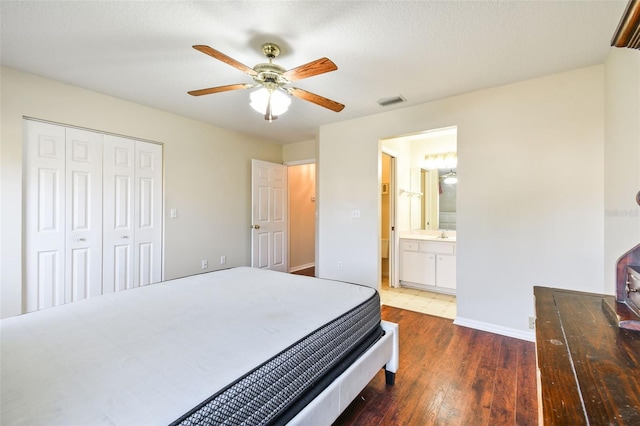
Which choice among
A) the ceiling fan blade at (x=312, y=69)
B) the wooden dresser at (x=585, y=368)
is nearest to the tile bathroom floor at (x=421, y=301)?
the wooden dresser at (x=585, y=368)

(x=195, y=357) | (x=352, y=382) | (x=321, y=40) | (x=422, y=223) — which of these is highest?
(x=321, y=40)

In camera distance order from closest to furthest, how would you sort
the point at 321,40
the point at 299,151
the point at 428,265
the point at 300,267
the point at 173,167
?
1. the point at 321,40
2. the point at 173,167
3. the point at 428,265
4. the point at 299,151
5. the point at 300,267

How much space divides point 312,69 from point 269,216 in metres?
3.29

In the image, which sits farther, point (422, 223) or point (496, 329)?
point (422, 223)

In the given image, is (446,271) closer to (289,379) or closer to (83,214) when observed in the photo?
(289,379)

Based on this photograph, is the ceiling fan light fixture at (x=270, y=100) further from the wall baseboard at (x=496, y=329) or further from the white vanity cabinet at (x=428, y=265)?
the white vanity cabinet at (x=428, y=265)

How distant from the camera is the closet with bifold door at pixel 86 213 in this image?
8.45 ft

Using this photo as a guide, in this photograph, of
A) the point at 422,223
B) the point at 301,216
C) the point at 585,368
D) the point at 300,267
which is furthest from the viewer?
the point at 301,216

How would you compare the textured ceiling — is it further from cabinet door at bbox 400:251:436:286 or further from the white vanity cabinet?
cabinet door at bbox 400:251:436:286

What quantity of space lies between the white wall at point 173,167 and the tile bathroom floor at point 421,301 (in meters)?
2.33

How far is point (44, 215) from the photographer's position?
2.62m

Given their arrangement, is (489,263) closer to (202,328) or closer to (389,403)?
(389,403)

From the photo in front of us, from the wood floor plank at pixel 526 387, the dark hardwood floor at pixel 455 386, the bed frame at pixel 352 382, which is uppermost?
the bed frame at pixel 352 382

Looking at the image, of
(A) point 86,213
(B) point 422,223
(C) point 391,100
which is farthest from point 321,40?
(B) point 422,223
